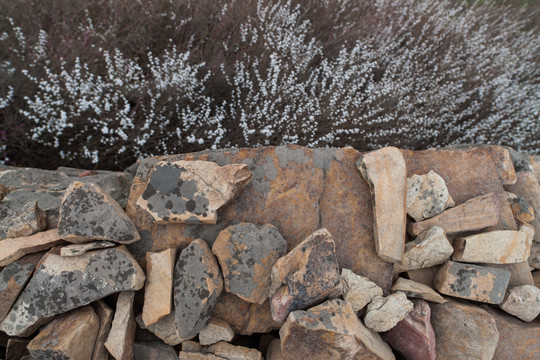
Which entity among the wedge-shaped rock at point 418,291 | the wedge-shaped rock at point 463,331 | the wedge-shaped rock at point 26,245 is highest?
the wedge-shaped rock at point 26,245

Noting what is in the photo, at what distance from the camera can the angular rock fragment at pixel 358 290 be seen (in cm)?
188

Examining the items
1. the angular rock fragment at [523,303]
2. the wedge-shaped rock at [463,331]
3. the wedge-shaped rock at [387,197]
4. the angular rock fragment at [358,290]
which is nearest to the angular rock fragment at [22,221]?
the angular rock fragment at [358,290]

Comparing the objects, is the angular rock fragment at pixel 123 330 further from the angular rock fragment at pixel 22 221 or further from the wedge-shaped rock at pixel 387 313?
the wedge-shaped rock at pixel 387 313

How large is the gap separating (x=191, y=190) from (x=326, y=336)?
99 cm

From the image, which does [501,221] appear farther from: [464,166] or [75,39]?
[75,39]

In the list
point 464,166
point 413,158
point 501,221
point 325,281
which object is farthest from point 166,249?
point 501,221

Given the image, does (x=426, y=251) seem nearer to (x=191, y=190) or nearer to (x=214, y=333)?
(x=214, y=333)

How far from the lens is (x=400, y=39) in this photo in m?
3.93

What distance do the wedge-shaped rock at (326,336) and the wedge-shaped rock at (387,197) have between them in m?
0.44

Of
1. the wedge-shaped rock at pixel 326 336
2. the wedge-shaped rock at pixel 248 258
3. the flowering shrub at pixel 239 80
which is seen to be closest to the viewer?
the wedge-shaped rock at pixel 326 336

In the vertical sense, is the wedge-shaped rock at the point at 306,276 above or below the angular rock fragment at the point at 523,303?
above

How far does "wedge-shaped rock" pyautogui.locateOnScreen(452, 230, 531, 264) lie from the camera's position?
6.68 feet

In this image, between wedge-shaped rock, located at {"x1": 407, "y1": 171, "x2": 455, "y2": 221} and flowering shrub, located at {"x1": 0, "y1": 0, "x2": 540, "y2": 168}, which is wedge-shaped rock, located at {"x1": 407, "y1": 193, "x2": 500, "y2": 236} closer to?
wedge-shaped rock, located at {"x1": 407, "y1": 171, "x2": 455, "y2": 221}

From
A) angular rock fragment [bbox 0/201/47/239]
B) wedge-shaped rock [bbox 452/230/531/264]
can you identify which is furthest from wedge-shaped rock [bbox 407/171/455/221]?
angular rock fragment [bbox 0/201/47/239]
